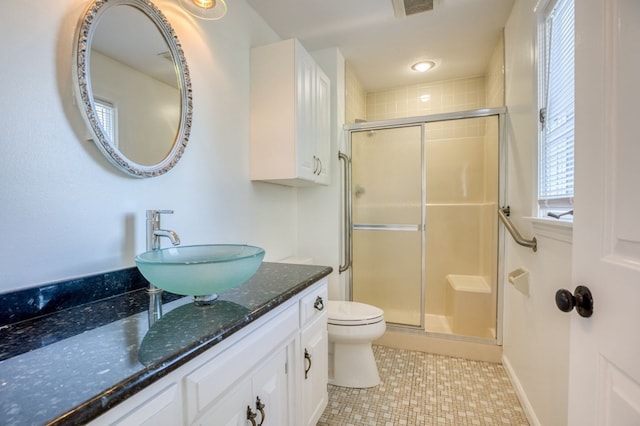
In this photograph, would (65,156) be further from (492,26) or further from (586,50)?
(492,26)

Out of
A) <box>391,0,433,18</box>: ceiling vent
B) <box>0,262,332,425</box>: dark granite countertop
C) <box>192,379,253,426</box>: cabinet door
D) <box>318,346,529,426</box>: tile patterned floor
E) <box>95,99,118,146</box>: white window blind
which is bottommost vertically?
<box>318,346,529,426</box>: tile patterned floor

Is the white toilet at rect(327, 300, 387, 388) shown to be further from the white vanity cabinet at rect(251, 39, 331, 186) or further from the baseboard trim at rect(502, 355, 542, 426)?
the white vanity cabinet at rect(251, 39, 331, 186)

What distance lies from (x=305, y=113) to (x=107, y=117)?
3.56 ft

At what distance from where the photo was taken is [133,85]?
3.76 feet

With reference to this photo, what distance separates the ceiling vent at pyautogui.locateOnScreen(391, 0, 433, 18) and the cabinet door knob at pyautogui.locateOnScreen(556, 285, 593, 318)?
5.88 ft

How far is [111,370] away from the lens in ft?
1.77

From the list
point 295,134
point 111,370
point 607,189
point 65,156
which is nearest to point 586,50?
point 607,189

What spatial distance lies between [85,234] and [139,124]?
46 centimetres

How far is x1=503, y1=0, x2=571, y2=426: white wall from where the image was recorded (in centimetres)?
119

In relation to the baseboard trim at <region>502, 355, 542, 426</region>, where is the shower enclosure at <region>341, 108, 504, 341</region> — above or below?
above

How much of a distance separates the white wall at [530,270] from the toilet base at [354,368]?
0.84m

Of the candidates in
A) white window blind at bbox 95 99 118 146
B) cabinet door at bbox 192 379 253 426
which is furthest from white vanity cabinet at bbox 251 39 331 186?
cabinet door at bbox 192 379 253 426

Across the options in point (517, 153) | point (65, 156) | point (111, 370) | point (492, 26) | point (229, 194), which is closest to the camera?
point (111, 370)

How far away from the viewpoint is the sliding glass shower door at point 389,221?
2516 millimetres
